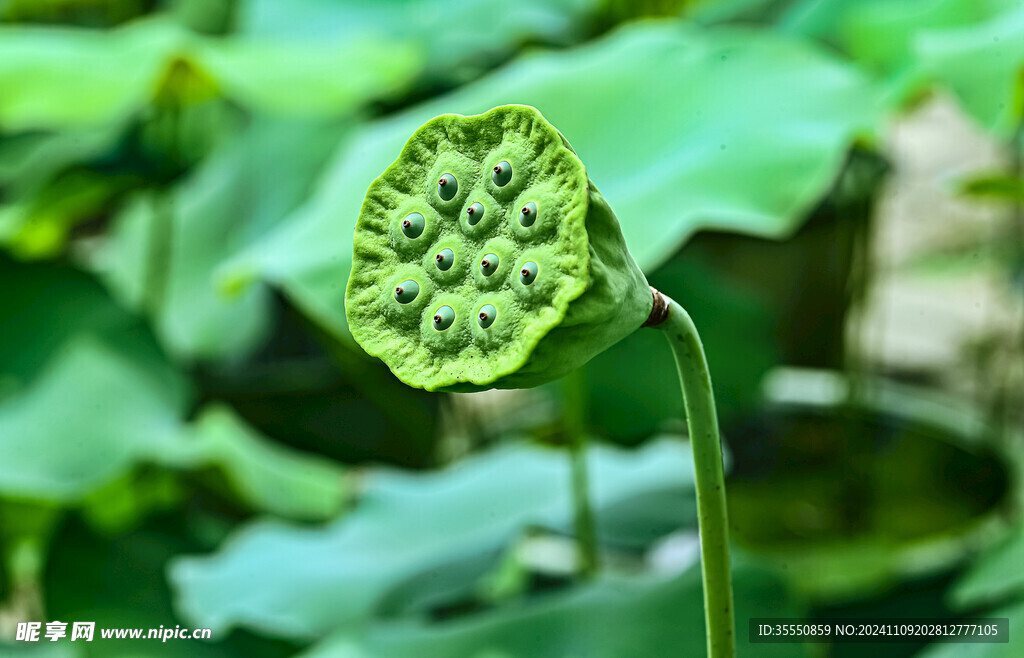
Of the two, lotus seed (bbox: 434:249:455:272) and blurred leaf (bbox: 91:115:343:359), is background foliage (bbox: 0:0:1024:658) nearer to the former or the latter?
blurred leaf (bbox: 91:115:343:359)

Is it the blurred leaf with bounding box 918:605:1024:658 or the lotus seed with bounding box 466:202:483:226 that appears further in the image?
the blurred leaf with bounding box 918:605:1024:658

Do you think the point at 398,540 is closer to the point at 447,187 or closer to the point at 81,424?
the point at 81,424

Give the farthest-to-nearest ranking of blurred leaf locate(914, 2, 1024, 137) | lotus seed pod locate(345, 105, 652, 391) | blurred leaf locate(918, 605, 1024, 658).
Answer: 1. blurred leaf locate(914, 2, 1024, 137)
2. blurred leaf locate(918, 605, 1024, 658)
3. lotus seed pod locate(345, 105, 652, 391)

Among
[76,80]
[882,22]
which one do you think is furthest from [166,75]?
[882,22]

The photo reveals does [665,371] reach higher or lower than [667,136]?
lower

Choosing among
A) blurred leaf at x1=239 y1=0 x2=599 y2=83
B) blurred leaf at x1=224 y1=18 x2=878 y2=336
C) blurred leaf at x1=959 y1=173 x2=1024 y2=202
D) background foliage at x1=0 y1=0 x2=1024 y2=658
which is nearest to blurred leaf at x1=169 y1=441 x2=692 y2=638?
background foliage at x1=0 y1=0 x2=1024 y2=658

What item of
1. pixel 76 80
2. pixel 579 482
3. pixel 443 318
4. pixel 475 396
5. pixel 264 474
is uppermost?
pixel 443 318
